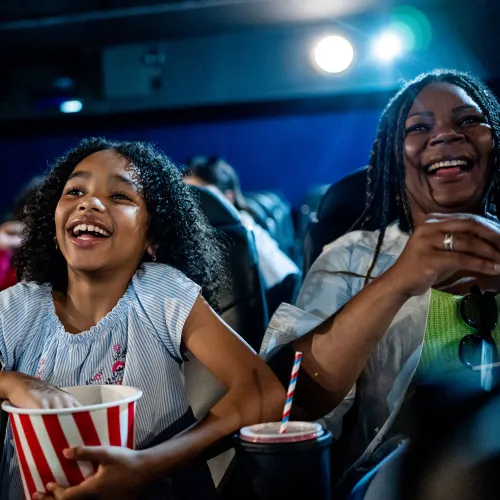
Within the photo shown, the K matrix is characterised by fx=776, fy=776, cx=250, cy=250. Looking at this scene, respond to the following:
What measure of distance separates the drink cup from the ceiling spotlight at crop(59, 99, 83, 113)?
18.3 feet

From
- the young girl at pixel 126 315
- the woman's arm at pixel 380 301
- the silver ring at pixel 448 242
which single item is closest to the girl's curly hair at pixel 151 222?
the young girl at pixel 126 315

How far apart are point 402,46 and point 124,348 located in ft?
12.5

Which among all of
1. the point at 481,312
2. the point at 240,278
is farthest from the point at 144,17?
the point at 481,312

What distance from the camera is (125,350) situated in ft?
4.65

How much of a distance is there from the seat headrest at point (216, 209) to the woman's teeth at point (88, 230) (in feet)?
1.45

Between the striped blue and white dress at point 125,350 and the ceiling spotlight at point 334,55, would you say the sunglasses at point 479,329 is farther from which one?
the ceiling spotlight at point 334,55

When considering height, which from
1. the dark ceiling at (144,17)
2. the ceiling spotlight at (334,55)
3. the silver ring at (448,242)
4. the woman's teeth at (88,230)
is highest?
the dark ceiling at (144,17)

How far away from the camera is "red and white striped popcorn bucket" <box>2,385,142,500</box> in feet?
3.42

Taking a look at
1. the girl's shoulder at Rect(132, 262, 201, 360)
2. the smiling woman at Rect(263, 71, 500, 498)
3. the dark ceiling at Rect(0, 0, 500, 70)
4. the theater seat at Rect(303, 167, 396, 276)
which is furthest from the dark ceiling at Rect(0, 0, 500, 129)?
the girl's shoulder at Rect(132, 262, 201, 360)

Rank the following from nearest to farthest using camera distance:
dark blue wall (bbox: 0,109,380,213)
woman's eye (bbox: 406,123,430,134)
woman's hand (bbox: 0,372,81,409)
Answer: woman's hand (bbox: 0,372,81,409)
woman's eye (bbox: 406,123,430,134)
dark blue wall (bbox: 0,109,380,213)

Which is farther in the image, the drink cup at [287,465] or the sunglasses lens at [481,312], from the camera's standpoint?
the sunglasses lens at [481,312]

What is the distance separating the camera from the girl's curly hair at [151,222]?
1560mm

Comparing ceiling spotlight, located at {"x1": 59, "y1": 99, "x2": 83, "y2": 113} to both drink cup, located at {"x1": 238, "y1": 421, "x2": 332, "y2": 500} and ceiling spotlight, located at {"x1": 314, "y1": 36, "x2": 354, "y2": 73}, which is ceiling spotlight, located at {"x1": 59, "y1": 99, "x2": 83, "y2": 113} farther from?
drink cup, located at {"x1": 238, "y1": 421, "x2": 332, "y2": 500}

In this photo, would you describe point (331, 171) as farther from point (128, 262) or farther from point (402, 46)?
point (128, 262)
